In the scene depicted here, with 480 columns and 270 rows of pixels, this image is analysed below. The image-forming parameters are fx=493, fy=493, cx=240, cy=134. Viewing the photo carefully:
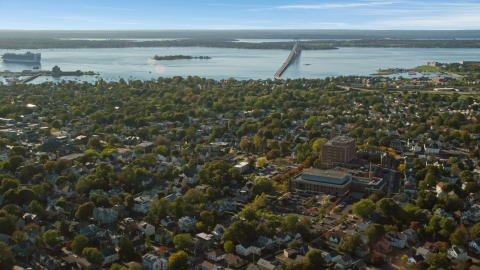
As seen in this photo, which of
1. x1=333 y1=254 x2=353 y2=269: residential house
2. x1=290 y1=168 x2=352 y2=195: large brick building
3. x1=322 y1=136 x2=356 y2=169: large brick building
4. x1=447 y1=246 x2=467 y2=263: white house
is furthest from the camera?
x1=322 y1=136 x2=356 y2=169: large brick building

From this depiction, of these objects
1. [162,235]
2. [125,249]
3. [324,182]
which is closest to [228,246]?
[162,235]

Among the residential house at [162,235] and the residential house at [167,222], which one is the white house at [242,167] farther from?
the residential house at [162,235]

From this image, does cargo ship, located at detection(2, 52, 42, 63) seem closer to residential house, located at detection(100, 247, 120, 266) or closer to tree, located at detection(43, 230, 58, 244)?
tree, located at detection(43, 230, 58, 244)

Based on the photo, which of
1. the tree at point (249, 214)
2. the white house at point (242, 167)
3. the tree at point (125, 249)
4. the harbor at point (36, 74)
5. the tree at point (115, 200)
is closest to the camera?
the tree at point (125, 249)

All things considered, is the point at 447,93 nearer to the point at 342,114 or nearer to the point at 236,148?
the point at 342,114

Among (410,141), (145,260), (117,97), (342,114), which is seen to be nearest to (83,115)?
(117,97)

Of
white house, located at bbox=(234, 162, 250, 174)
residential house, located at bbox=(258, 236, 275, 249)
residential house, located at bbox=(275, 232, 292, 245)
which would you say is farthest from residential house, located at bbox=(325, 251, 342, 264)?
white house, located at bbox=(234, 162, 250, 174)

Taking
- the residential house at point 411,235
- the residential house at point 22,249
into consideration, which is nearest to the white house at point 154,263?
the residential house at point 22,249
